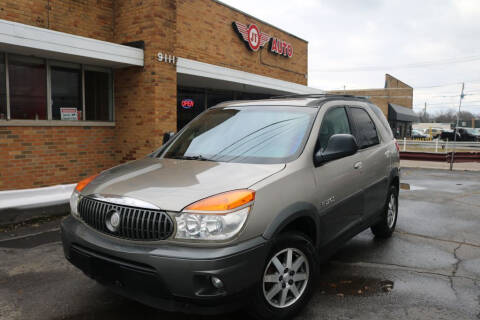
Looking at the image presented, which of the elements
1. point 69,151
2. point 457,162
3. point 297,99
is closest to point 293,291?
point 297,99

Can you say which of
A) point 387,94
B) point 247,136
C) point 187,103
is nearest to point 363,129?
point 247,136

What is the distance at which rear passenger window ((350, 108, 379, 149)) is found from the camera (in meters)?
4.57

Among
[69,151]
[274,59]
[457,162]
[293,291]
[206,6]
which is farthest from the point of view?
[457,162]

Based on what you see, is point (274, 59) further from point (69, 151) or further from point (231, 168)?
point (231, 168)

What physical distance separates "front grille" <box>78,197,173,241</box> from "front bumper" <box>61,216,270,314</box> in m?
0.06

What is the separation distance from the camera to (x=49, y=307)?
346 centimetres

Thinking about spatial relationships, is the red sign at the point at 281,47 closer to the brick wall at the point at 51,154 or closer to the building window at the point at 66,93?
the brick wall at the point at 51,154

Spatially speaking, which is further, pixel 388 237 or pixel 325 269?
pixel 388 237

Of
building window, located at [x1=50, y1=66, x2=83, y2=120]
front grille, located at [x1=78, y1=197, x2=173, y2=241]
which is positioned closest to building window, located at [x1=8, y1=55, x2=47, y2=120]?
building window, located at [x1=50, y1=66, x2=83, y2=120]

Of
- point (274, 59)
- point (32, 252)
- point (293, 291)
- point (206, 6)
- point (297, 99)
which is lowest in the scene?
point (32, 252)

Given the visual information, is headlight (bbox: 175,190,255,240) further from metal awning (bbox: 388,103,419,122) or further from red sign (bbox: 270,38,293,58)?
metal awning (bbox: 388,103,419,122)

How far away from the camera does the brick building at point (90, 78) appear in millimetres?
7293

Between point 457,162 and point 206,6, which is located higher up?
point 206,6

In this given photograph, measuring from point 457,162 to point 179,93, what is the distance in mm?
13546
